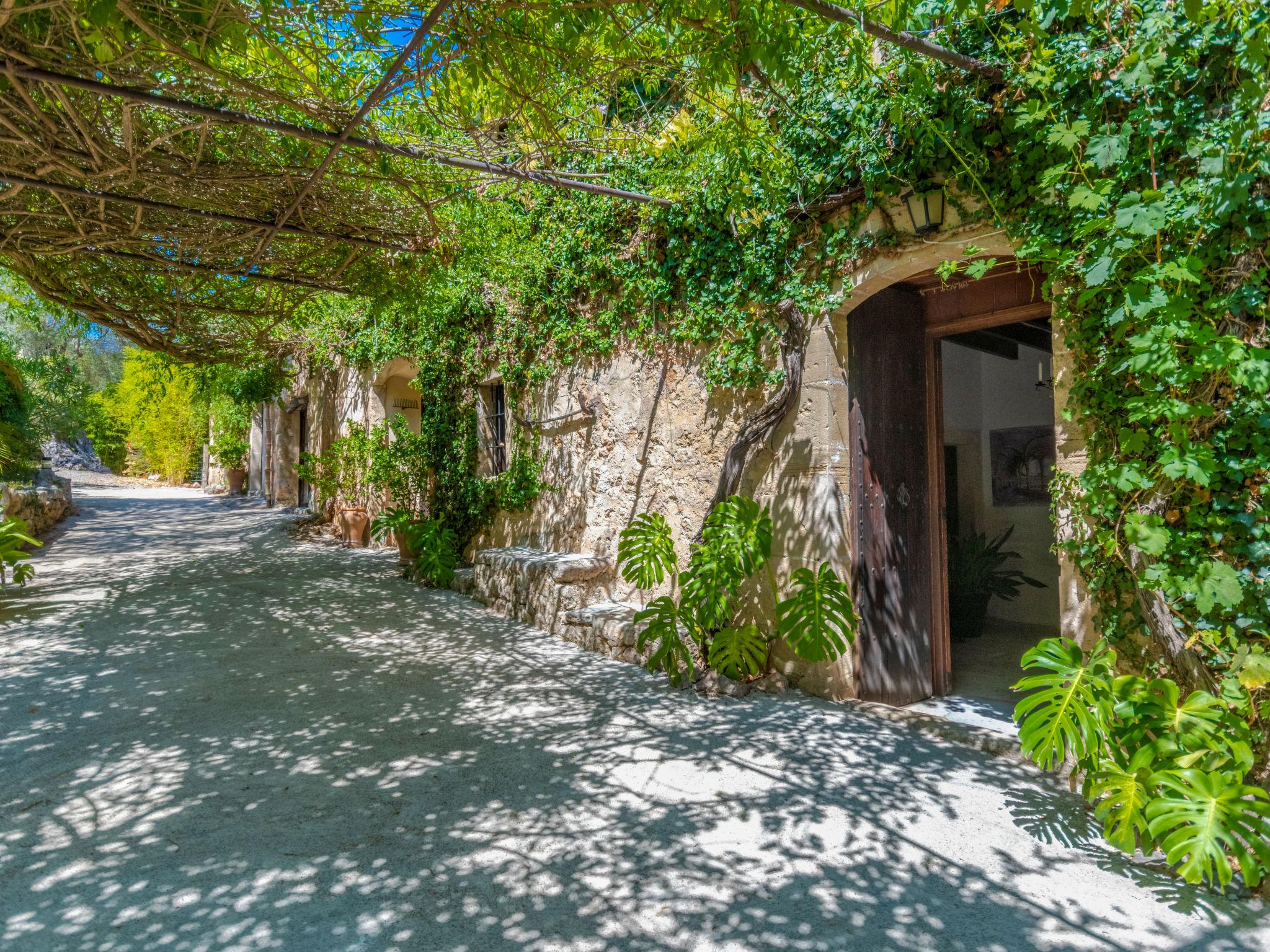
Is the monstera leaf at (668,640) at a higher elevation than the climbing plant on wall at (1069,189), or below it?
below

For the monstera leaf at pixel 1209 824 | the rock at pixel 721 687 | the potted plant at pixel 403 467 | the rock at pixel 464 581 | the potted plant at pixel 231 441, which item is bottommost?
the rock at pixel 721 687


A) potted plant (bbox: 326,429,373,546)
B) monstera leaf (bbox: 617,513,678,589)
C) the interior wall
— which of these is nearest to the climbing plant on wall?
monstera leaf (bbox: 617,513,678,589)

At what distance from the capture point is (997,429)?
22.3 ft

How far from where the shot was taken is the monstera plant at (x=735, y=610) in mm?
3779

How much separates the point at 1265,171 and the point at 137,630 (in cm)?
678

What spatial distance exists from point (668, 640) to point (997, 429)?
4.39 meters

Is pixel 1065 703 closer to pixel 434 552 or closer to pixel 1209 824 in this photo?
pixel 1209 824

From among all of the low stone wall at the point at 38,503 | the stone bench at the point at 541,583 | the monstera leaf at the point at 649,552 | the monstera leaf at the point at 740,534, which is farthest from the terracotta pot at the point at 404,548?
the monstera leaf at the point at 740,534

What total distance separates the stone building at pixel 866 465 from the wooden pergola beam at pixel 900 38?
2.06 feet

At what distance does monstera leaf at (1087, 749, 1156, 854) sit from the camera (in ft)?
7.52

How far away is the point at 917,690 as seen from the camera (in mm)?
4008

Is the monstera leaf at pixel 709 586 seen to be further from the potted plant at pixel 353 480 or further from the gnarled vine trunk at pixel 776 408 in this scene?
the potted plant at pixel 353 480

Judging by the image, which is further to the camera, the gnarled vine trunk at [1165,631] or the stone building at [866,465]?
the stone building at [866,465]

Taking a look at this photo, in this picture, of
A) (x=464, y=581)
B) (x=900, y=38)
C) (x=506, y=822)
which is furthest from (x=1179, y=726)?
(x=464, y=581)
